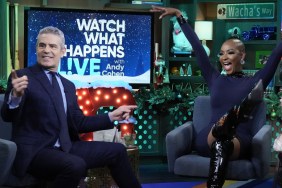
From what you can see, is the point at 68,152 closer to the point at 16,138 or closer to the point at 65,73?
the point at 16,138

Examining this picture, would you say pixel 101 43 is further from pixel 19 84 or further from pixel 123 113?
pixel 19 84

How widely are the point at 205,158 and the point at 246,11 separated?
475cm

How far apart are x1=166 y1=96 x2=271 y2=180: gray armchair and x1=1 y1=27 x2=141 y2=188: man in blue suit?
2.29 ft

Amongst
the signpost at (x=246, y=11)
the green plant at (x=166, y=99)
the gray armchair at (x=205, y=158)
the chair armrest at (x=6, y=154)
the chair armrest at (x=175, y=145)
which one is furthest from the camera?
the signpost at (x=246, y=11)

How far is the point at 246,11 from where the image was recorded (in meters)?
8.98

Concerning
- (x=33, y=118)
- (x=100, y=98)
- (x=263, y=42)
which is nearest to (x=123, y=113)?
(x=33, y=118)

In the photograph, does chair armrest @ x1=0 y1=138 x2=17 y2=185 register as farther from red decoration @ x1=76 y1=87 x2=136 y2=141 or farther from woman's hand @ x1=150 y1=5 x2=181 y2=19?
woman's hand @ x1=150 y1=5 x2=181 y2=19

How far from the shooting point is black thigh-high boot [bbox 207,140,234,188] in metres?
4.41

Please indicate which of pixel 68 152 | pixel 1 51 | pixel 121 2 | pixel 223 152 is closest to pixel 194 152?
pixel 223 152

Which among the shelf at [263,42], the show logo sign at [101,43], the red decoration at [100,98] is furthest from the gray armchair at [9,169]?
the shelf at [263,42]

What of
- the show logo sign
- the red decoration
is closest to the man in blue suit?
the red decoration

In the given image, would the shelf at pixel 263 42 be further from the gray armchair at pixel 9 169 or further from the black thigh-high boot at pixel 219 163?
the gray armchair at pixel 9 169

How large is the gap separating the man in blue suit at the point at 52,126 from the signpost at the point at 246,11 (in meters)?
5.23

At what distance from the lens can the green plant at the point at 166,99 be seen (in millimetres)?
6723
